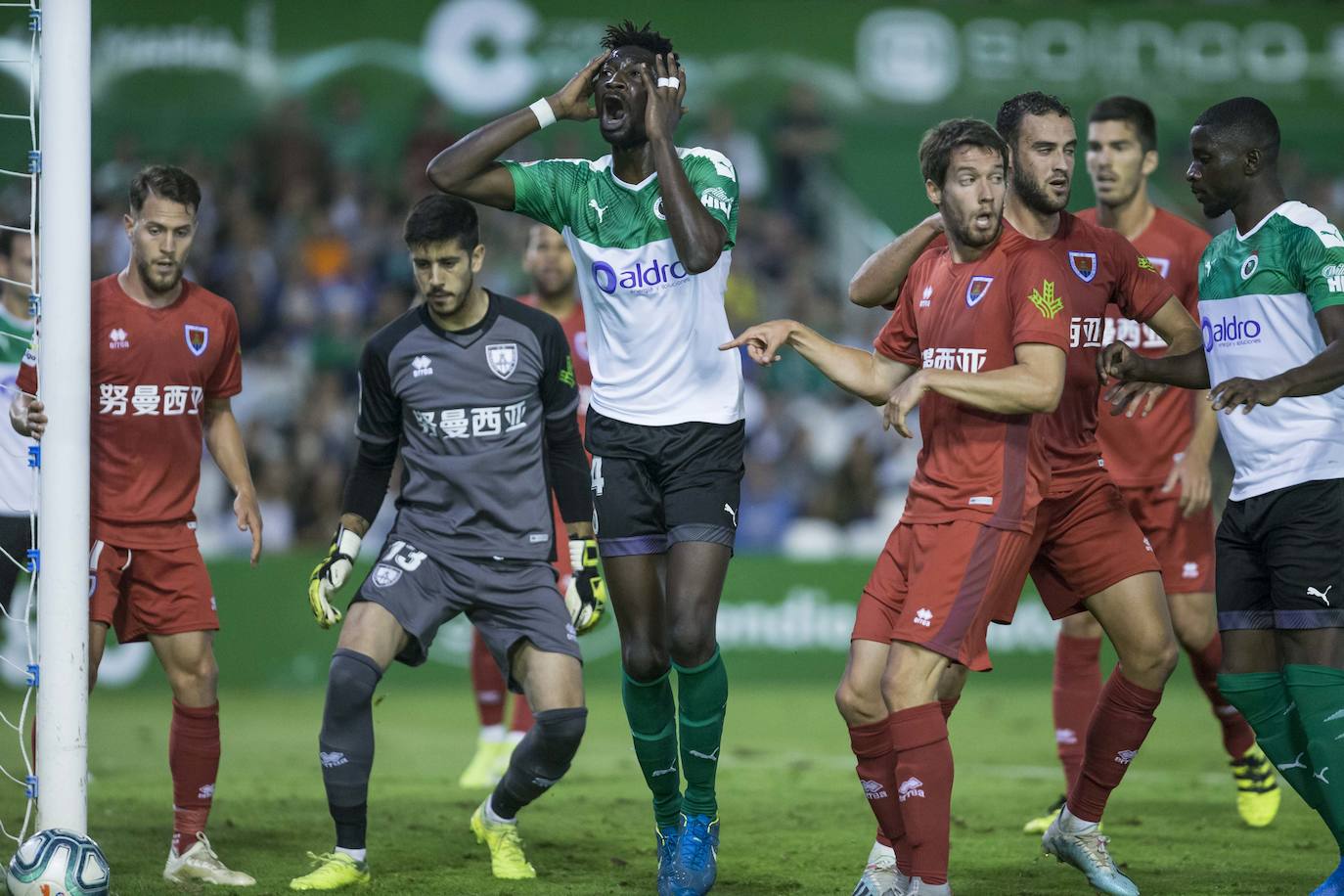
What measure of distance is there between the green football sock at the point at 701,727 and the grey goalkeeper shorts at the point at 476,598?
612 millimetres

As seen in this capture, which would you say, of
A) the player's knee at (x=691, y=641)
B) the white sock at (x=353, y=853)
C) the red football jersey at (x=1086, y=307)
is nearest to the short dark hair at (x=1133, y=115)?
the red football jersey at (x=1086, y=307)

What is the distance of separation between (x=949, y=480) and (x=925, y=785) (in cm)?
104

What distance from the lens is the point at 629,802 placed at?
7.91 m

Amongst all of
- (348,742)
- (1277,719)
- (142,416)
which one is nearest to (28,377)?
(142,416)

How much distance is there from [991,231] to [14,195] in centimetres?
1188

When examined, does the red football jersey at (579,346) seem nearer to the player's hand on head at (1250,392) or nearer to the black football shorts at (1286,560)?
the black football shorts at (1286,560)

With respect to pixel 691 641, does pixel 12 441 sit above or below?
above

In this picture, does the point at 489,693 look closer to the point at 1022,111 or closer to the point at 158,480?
the point at 158,480

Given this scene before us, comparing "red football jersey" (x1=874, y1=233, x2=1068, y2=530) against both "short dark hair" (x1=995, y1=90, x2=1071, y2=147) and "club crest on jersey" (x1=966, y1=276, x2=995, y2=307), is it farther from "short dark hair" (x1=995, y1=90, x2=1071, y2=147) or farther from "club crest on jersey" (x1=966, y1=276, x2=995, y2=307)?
"short dark hair" (x1=995, y1=90, x2=1071, y2=147)

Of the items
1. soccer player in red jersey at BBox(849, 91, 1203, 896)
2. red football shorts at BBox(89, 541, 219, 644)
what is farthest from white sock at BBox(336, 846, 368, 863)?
soccer player in red jersey at BBox(849, 91, 1203, 896)

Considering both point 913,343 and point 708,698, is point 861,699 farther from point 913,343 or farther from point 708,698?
point 913,343

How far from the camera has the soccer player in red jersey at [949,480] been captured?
5.07 metres

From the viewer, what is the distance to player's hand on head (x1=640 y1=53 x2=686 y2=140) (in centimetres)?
552

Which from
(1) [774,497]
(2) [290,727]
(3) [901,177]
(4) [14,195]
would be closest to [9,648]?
(2) [290,727]
